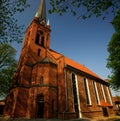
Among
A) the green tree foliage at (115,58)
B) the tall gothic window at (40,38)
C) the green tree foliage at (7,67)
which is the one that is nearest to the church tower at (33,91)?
the tall gothic window at (40,38)

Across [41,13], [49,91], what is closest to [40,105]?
[49,91]

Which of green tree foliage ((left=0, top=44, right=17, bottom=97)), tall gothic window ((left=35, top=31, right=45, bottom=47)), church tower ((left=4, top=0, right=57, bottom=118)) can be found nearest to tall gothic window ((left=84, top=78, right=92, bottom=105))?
church tower ((left=4, top=0, right=57, bottom=118))

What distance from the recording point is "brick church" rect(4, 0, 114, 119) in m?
16.6

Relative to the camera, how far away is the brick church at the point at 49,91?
16.6 meters

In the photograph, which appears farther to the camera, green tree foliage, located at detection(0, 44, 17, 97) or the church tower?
green tree foliage, located at detection(0, 44, 17, 97)

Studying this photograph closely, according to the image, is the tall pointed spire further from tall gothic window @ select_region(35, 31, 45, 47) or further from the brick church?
the brick church

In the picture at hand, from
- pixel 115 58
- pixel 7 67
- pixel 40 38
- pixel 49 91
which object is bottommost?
pixel 49 91

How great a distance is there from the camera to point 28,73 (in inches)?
781

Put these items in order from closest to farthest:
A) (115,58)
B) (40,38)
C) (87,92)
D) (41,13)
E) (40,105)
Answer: (115,58) → (40,105) → (87,92) → (40,38) → (41,13)

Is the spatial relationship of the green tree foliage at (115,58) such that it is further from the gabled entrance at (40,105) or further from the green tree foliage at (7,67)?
the green tree foliage at (7,67)

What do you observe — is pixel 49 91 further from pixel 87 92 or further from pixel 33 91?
pixel 87 92

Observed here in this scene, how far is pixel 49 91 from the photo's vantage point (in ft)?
56.3

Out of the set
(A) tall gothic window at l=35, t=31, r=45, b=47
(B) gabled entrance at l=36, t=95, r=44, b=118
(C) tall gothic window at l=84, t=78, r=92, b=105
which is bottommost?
(B) gabled entrance at l=36, t=95, r=44, b=118

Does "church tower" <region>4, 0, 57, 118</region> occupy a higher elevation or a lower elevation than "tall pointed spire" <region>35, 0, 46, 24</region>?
lower
